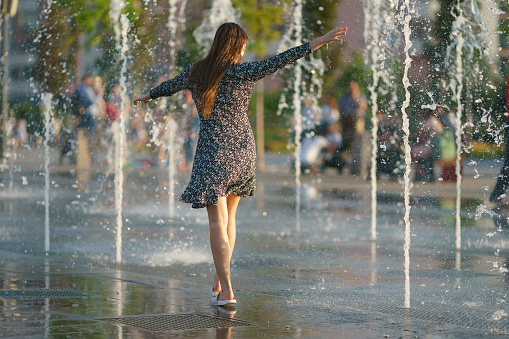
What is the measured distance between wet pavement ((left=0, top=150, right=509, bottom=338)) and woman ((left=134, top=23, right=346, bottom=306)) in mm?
414

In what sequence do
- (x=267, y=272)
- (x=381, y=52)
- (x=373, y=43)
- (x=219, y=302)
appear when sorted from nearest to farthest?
(x=219, y=302), (x=267, y=272), (x=381, y=52), (x=373, y=43)

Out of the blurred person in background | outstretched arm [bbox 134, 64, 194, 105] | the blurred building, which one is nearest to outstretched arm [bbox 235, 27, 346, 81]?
outstretched arm [bbox 134, 64, 194, 105]

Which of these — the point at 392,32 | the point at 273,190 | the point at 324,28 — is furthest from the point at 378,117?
the point at 392,32

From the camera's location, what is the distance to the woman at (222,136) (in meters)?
5.19

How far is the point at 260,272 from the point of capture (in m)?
6.76

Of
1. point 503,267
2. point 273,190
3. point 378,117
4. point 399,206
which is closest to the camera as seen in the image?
point 503,267

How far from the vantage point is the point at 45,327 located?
14.6ft

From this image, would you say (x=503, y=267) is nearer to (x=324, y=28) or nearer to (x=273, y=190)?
(x=273, y=190)

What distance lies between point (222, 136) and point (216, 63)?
0.41m

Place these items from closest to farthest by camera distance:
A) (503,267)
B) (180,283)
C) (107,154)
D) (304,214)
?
(180,283)
(503,267)
(304,214)
(107,154)

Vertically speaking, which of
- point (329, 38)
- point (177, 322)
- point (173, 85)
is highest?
point (329, 38)

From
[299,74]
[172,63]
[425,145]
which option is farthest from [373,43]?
[172,63]

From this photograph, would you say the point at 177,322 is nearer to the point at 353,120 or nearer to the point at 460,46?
the point at 460,46

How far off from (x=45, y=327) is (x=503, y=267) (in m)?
3.85
